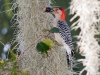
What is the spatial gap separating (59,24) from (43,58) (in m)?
0.79

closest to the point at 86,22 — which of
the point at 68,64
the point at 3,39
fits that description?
the point at 3,39

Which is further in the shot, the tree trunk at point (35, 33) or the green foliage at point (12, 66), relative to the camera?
the tree trunk at point (35, 33)

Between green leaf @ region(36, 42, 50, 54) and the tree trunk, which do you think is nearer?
green leaf @ region(36, 42, 50, 54)

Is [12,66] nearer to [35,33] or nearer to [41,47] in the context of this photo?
[41,47]

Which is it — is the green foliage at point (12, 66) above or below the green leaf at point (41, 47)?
below

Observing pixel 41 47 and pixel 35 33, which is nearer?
pixel 41 47

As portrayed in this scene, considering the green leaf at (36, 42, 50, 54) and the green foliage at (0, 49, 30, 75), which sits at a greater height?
the green leaf at (36, 42, 50, 54)

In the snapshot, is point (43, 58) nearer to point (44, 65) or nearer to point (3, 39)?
point (44, 65)

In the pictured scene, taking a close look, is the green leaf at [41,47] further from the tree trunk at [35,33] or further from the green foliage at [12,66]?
the tree trunk at [35,33]

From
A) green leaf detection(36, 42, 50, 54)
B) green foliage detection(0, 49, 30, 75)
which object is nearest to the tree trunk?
green foliage detection(0, 49, 30, 75)

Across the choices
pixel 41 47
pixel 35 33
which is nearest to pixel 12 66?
pixel 41 47

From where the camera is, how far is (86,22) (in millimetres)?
4383

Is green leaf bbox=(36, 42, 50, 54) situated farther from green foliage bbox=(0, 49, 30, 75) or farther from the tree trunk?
the tree trunk

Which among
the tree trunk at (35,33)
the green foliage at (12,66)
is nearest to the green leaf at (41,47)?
the green foliage at (12,66)
